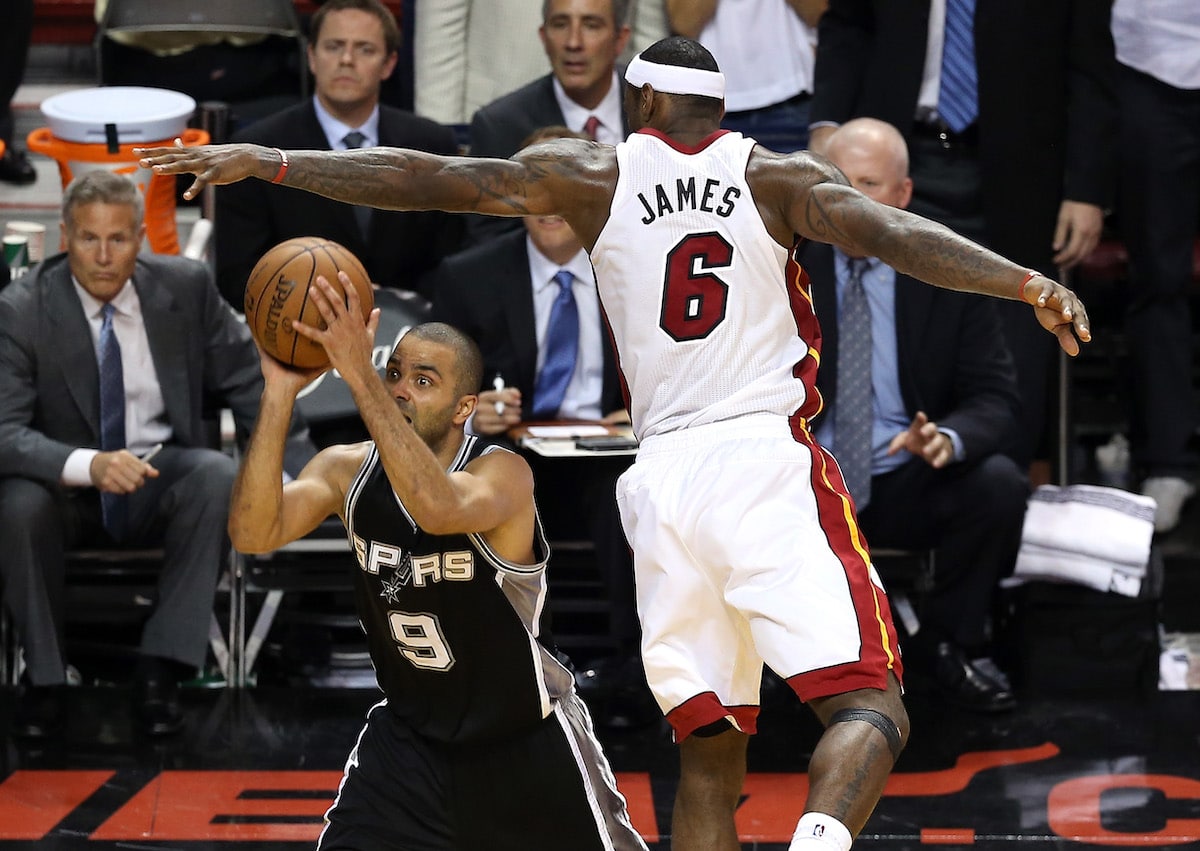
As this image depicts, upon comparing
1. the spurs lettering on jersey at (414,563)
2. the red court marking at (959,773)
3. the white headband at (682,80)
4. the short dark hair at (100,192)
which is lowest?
the red court marking at (959,773)

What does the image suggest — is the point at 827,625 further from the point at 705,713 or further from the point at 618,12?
the point at 618,12

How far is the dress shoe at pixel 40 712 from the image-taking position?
18.0 ft

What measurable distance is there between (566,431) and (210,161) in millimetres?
2155

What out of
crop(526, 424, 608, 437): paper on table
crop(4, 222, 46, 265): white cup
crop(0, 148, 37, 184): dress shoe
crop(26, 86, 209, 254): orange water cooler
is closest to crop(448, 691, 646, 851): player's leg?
crop(526, 424, 608, 437): paper on table

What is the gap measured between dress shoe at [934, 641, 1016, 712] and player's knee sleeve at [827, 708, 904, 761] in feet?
7.23

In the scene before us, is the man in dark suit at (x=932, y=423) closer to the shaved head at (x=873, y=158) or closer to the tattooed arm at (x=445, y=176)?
the shaved head at (x=873, y=158)

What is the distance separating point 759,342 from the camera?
13.0 ft

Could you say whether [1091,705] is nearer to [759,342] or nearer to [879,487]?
[879,487]

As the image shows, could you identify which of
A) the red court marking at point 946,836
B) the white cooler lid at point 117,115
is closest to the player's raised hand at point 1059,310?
the red court marking at point 946,836

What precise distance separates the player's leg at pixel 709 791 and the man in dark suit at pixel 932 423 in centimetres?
177

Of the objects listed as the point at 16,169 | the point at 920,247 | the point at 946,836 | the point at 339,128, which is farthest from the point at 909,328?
the point at 16,169

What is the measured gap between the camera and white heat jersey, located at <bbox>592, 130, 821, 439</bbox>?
395 cm

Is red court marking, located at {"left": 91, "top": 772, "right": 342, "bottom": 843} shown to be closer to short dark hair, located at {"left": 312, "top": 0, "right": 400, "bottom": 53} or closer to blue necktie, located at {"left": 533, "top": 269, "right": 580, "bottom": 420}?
blue necktie, located at {"left": 533, "top": 269, "right": 580, "bottom": 420}

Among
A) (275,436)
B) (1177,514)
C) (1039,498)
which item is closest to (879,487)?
(1039,498)
